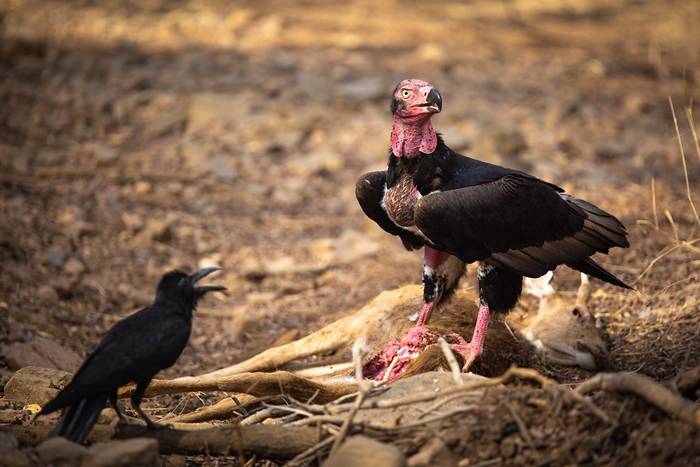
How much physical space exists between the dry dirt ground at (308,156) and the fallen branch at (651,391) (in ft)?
0.18

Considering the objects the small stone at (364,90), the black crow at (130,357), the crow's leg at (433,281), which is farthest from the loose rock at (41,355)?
the small stone at (364,90)

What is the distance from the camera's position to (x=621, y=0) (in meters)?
15.2

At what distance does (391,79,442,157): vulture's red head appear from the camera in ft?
15.7

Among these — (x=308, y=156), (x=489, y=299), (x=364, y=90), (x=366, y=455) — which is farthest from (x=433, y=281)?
(x=364, y=90)

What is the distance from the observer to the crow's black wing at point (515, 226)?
459 cm

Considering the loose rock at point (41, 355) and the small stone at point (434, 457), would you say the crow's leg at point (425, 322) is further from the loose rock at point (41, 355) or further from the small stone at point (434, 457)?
the loose rock at point (41, 355)

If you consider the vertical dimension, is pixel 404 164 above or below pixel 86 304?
above

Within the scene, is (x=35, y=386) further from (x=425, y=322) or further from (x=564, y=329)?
(x=564, y=329)

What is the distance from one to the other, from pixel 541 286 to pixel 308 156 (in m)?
4.20

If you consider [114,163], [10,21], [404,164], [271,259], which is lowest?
[271,259]

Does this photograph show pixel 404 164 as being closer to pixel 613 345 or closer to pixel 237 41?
pixel 613 345

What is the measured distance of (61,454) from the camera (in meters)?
3.35

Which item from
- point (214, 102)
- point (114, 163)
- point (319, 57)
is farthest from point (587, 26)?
point (114, 163)

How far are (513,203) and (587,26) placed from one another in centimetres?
996
